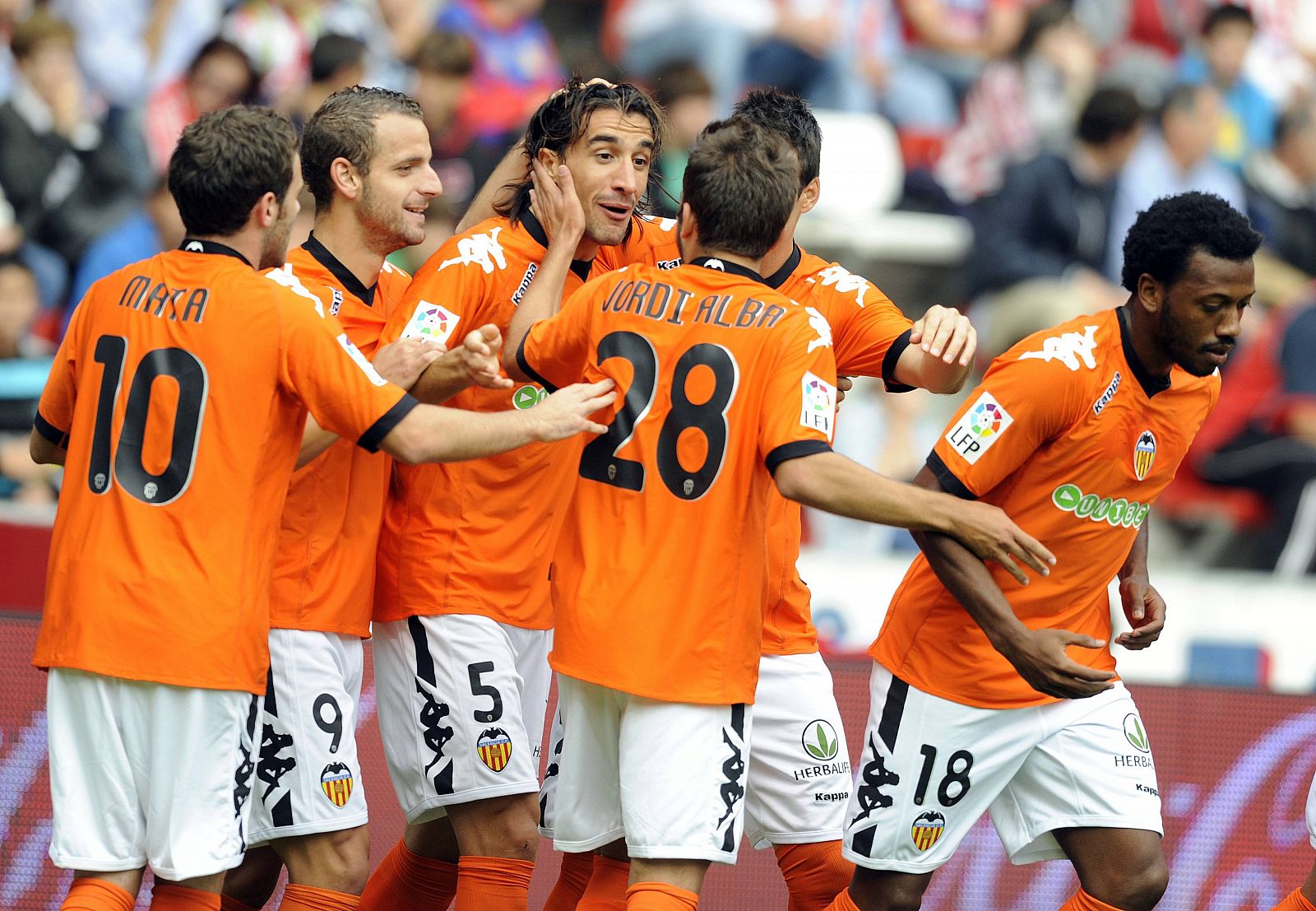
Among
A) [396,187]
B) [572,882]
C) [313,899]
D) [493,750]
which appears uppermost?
[396,187]

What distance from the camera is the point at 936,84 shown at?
1153 centimetres

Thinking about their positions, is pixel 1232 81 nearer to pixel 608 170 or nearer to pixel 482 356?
pixel 608 170

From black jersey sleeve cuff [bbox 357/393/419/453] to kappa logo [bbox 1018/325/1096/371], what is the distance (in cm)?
169

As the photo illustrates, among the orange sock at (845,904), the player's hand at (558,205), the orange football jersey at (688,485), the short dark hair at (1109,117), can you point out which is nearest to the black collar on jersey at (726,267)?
the orange football jersey at (688,485)

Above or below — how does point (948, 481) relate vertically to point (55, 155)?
below

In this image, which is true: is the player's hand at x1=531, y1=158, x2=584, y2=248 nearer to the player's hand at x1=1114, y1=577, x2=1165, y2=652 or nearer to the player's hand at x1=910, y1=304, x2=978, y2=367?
the player's hand at x1=910, y1=304, x2=978, y2=367

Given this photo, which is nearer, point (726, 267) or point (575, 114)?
point (726, 267)

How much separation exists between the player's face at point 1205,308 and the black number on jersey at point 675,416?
1.33 m

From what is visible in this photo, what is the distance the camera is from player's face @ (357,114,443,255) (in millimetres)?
4852

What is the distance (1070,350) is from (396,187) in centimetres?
203

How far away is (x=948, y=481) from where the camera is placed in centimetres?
439

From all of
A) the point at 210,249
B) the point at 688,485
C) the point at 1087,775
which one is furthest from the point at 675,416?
the point at 1087,775

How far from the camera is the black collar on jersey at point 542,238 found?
498cm

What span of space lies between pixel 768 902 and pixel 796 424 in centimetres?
295
